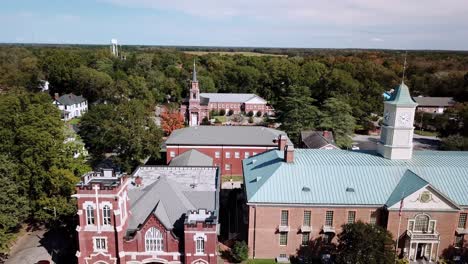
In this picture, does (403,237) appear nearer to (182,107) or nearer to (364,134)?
(364,134)

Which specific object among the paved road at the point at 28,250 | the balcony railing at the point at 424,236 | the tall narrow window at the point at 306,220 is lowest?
the paved road at the point at 28,250

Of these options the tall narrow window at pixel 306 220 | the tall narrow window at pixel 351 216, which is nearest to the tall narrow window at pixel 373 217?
the tall narrow window at pixel 351 216

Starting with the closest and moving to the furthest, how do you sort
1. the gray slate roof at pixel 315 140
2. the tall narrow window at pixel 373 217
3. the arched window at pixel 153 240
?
the arched window at pixel 153 240
the tall narrow window at pixel 373 217
the gray slate roof at pixel 315 140

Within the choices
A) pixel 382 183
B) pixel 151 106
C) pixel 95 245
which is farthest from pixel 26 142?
pixel 151 106

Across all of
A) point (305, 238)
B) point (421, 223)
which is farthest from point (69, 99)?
point (421, 223)

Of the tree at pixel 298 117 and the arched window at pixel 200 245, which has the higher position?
the tree at pixel 298 117

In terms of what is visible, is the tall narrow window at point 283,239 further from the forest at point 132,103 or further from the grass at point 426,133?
the grass at point 426,133

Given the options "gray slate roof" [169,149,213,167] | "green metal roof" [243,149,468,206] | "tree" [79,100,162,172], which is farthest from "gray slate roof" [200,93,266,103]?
"green metal roof" [243,149,468,206]
